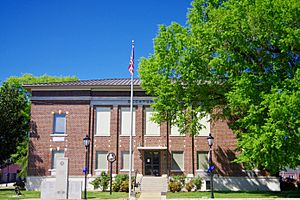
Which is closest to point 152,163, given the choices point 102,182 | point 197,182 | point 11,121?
point 197,182

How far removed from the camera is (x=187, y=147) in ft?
112

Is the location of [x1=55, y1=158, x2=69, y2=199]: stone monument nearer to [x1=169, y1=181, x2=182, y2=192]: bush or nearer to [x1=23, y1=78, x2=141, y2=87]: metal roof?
[x1=169, y1=181, x2=182, y2=192]: bush

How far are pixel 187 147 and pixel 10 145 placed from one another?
18.0 metres

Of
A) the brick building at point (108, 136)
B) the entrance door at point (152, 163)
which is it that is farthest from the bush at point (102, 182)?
the entrance door at point (152, 163)

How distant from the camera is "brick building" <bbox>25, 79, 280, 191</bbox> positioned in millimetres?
34000

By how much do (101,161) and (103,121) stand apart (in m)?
3.61

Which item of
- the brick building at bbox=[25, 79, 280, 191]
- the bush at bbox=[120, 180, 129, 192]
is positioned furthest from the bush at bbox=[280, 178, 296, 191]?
the bush at bbox=[120, 180, 129, 192]

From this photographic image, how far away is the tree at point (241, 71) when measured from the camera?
2083 cm

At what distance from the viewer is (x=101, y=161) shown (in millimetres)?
34531

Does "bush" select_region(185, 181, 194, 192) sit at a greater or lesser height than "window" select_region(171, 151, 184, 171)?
lesser

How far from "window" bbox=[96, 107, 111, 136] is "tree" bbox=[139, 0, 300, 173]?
28.8 feet

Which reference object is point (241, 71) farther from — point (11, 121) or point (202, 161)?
point (11, 121)

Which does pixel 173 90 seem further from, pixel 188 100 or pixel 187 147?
pixel 187 147

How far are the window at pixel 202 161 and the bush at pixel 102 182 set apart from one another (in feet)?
26.6
